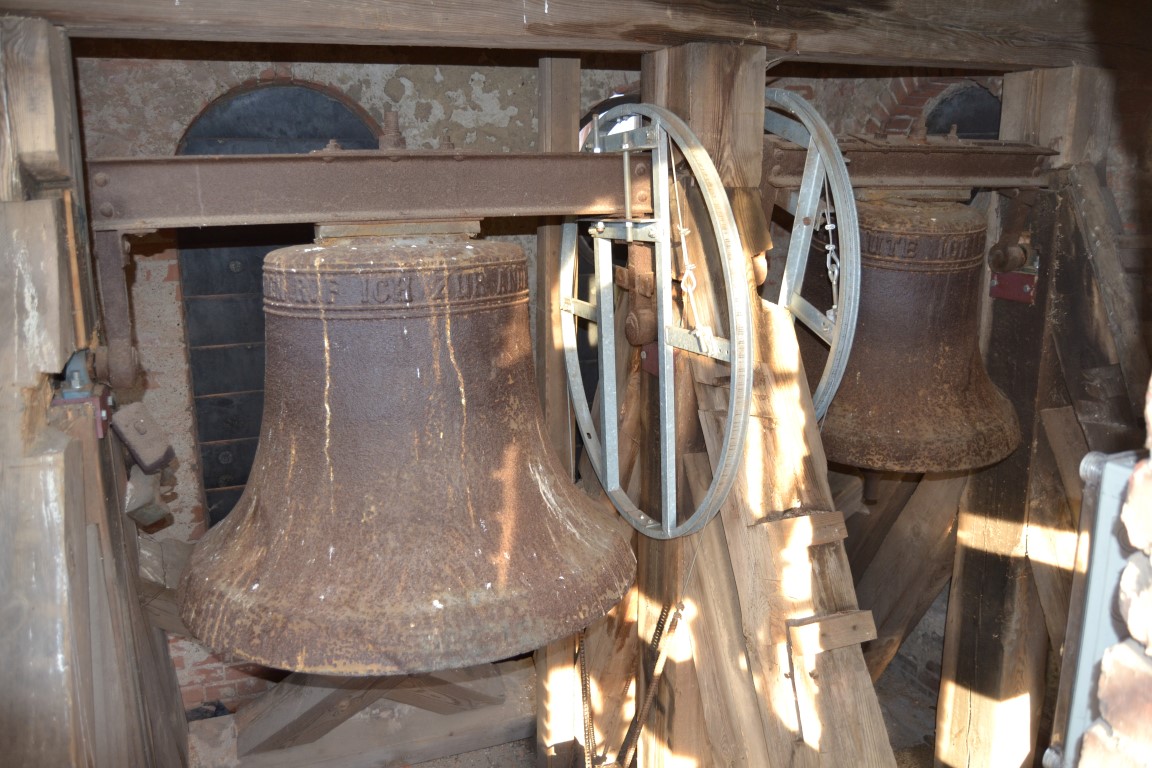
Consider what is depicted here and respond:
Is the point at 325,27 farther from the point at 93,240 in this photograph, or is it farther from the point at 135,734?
the point at 135,734

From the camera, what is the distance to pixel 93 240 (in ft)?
5.30

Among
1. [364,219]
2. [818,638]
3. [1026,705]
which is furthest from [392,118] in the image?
[1026,705]

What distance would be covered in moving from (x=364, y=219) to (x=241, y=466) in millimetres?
2412

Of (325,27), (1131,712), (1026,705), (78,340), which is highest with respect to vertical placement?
(325,27)

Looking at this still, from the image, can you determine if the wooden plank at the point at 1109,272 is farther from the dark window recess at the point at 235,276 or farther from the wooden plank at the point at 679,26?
the dark window recess at the point at 235,276

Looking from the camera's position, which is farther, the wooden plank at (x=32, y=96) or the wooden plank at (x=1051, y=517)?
the wooden plank at (x=1051, y=517)

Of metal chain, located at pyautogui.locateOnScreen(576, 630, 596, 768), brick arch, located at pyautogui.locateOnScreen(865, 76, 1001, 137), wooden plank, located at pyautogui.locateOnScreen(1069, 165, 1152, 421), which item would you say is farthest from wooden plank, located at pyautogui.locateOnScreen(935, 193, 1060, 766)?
brick arch, located at pyautogui.locateOnScreen(865, 76, 1001, 137)

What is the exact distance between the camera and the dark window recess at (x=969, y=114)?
367 centimetres

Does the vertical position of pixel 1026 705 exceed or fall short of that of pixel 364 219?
it falls short

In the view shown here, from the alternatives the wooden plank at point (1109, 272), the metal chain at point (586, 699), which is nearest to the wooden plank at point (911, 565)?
the wooden plank at point (1109, 272)

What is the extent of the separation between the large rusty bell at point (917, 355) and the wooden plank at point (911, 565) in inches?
34.1

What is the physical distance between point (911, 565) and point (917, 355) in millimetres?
1222

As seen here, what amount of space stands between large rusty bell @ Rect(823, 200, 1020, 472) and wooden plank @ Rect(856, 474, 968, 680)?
2.84 feet

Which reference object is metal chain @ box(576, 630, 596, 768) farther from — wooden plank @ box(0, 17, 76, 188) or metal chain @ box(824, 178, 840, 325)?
wooden plank @ box(0, 17, 76, 188)
